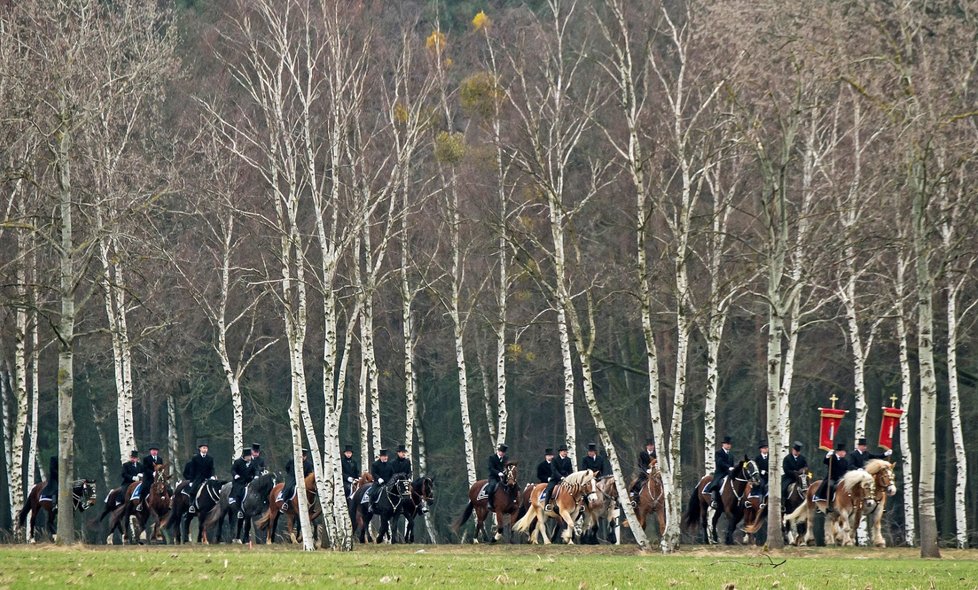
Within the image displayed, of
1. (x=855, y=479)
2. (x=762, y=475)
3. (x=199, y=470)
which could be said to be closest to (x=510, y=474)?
(x=762, y=475)

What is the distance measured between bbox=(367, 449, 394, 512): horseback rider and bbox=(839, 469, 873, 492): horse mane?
1012 centimetres

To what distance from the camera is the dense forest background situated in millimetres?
25719

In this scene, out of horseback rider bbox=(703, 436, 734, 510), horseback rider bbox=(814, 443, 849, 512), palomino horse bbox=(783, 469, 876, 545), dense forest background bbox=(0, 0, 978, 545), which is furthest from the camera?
horseback rider bbox=(703, 436, 734, 510)

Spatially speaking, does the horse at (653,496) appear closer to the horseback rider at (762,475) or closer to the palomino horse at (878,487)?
the horseback rider at (762,475)

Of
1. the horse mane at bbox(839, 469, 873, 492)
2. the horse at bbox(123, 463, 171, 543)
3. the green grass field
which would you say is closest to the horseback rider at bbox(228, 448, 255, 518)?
the horse at bbox(123, 463, 171, 543)

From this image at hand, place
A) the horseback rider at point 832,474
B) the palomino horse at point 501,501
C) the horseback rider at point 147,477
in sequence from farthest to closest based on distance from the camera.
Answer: the horseback rider at point 147,477 → the palomino horse at point 501,501 → the horseback rider at point 832,474

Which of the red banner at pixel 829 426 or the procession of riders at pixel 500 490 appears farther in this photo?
the procession of riders at pixel 500 490

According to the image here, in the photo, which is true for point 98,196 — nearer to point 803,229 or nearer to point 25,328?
point 25,328

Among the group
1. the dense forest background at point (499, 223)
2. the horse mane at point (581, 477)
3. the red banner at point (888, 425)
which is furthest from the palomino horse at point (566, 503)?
the red banner at point (888, 425)

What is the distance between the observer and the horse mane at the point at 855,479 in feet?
90.2

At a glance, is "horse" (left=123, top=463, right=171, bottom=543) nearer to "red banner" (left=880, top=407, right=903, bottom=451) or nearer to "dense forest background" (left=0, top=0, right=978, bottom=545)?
"dense forest background" (left=0, top=0, right=978, bottom=545)

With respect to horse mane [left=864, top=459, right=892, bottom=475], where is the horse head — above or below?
below

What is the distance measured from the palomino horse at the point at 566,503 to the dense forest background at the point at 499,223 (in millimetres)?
1866

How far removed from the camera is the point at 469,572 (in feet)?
54.1
